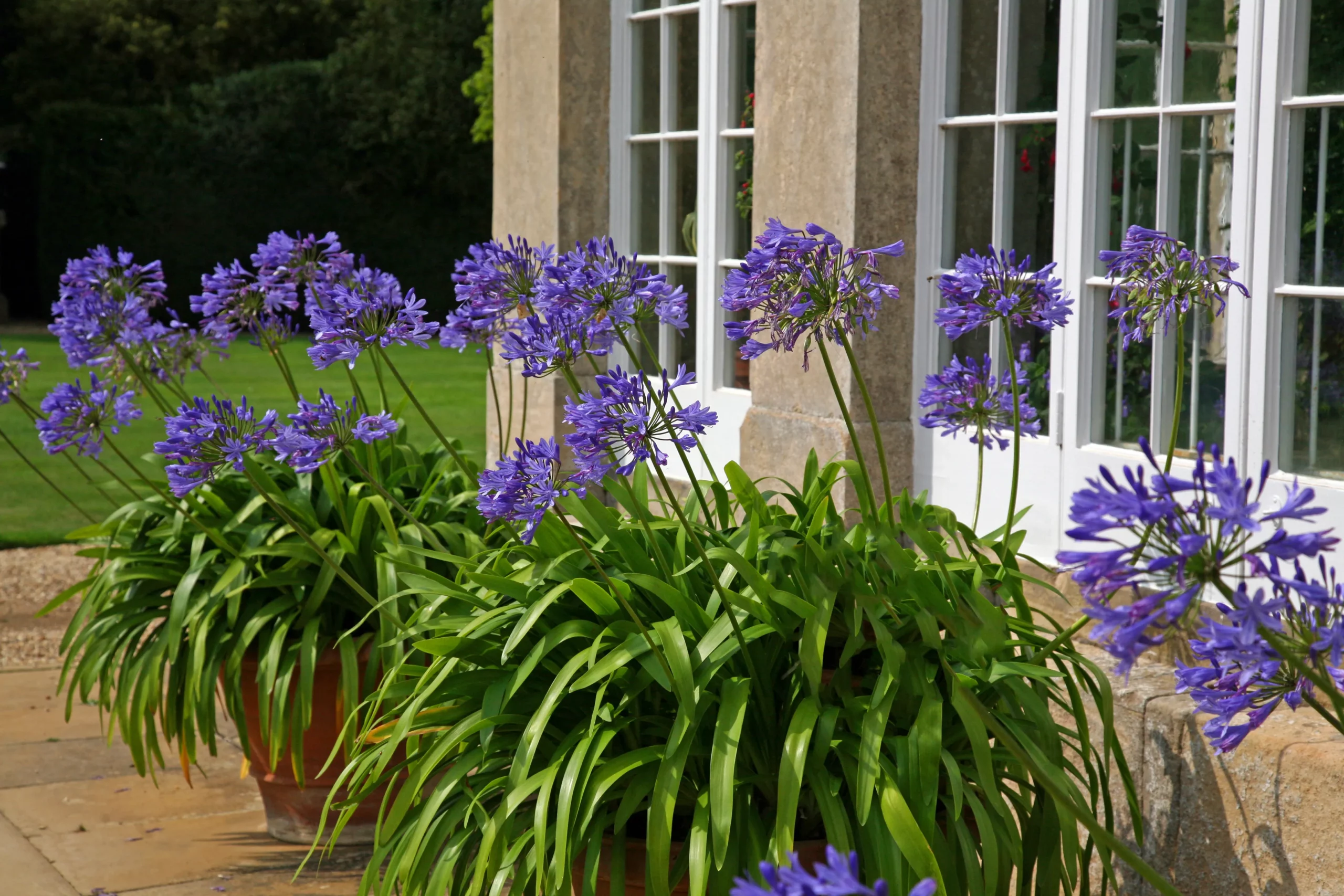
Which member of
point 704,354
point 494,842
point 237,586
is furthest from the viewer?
point 704,354

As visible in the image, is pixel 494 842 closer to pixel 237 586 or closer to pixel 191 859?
pixel 237 586

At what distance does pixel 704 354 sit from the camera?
4426 millimetres

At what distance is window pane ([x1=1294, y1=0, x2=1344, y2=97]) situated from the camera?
8.47 ft

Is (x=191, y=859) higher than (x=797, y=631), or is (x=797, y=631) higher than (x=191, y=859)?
(x=797, y=631)

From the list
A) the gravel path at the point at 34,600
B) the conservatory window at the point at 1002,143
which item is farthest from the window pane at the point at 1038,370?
the gravel path at the point at 34,600

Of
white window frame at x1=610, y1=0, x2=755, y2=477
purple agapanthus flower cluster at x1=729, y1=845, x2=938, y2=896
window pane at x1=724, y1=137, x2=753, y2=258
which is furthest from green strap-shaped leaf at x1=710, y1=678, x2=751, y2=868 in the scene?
window pane at x1=724, y1=137, x2=753, y2=258

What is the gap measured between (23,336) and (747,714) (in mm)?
15769

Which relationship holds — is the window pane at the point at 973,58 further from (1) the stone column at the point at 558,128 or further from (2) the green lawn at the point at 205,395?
(2) the green lawn at the point at 205,395

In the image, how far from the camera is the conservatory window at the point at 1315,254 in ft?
8.55

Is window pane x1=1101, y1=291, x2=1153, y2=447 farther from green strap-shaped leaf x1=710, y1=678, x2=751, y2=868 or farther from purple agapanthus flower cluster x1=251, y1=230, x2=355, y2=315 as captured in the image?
purple agapanthus flower cluster x1=251, y1=230, x2=355, y2=315

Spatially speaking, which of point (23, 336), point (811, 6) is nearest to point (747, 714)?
point (811, 6)

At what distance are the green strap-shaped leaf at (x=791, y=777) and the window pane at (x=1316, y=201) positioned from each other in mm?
1382

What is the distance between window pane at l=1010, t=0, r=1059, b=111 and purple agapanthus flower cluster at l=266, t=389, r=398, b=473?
1809 mm

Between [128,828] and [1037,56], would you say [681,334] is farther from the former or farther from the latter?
[128,828]
